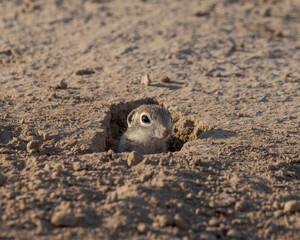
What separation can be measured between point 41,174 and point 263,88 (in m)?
3.49

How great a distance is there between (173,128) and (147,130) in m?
0.44

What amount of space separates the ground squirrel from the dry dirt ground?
269mm

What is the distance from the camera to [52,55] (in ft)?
21.0

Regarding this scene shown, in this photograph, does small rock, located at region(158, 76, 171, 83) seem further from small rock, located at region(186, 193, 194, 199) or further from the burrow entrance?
small rock, located at region(186, 193, 194, 199)

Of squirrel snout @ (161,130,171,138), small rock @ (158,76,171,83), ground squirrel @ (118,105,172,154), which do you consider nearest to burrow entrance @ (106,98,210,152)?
ground squirrel @ (118,105,172,154)

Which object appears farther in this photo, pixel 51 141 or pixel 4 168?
pixel 51 141

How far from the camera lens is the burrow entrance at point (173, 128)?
4.77 meters

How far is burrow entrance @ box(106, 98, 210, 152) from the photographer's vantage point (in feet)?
15.6

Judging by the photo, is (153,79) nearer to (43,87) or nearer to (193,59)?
(193,59)

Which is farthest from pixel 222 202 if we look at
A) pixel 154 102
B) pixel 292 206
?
pixel 154 102

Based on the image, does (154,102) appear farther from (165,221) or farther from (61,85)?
(165,221)

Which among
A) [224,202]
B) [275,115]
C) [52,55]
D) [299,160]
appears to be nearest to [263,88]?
[275,115]

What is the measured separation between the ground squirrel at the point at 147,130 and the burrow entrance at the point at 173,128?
8.0 inches

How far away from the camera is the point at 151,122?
470cm
